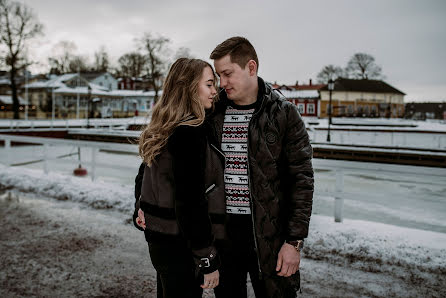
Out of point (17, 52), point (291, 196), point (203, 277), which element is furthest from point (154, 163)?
point (17, 52)

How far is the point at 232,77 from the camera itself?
2.04m

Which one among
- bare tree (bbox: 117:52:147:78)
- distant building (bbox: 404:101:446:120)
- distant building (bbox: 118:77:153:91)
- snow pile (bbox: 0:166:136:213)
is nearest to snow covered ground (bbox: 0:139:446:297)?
snow pile (bbox: 0:166:136:213)

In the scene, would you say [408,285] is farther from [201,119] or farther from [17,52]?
[17,52]

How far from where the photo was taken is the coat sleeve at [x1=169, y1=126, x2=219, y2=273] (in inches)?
65.6

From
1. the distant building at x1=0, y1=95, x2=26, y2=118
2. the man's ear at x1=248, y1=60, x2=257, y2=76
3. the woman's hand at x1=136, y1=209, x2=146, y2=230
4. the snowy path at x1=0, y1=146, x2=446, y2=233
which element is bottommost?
the snowy path at x1=0, y1=146, x2=446, y2=233

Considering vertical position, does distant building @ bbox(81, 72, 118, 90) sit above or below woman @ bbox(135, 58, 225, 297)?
above

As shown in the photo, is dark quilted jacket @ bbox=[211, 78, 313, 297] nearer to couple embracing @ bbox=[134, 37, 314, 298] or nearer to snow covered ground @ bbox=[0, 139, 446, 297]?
couple embracing @ bbox=[134, 37, 314, 298]

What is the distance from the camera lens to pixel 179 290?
1.83 meters

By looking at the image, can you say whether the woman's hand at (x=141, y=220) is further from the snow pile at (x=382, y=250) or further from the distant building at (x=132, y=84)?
the distant building at (x=132, y=84)

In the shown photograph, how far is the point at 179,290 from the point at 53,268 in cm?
277

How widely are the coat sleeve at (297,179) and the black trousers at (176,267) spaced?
54cm

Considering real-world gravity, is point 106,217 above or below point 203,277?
below

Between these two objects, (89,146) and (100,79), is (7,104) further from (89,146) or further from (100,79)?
(89,146)

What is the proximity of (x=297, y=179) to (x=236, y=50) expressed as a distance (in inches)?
29.5
